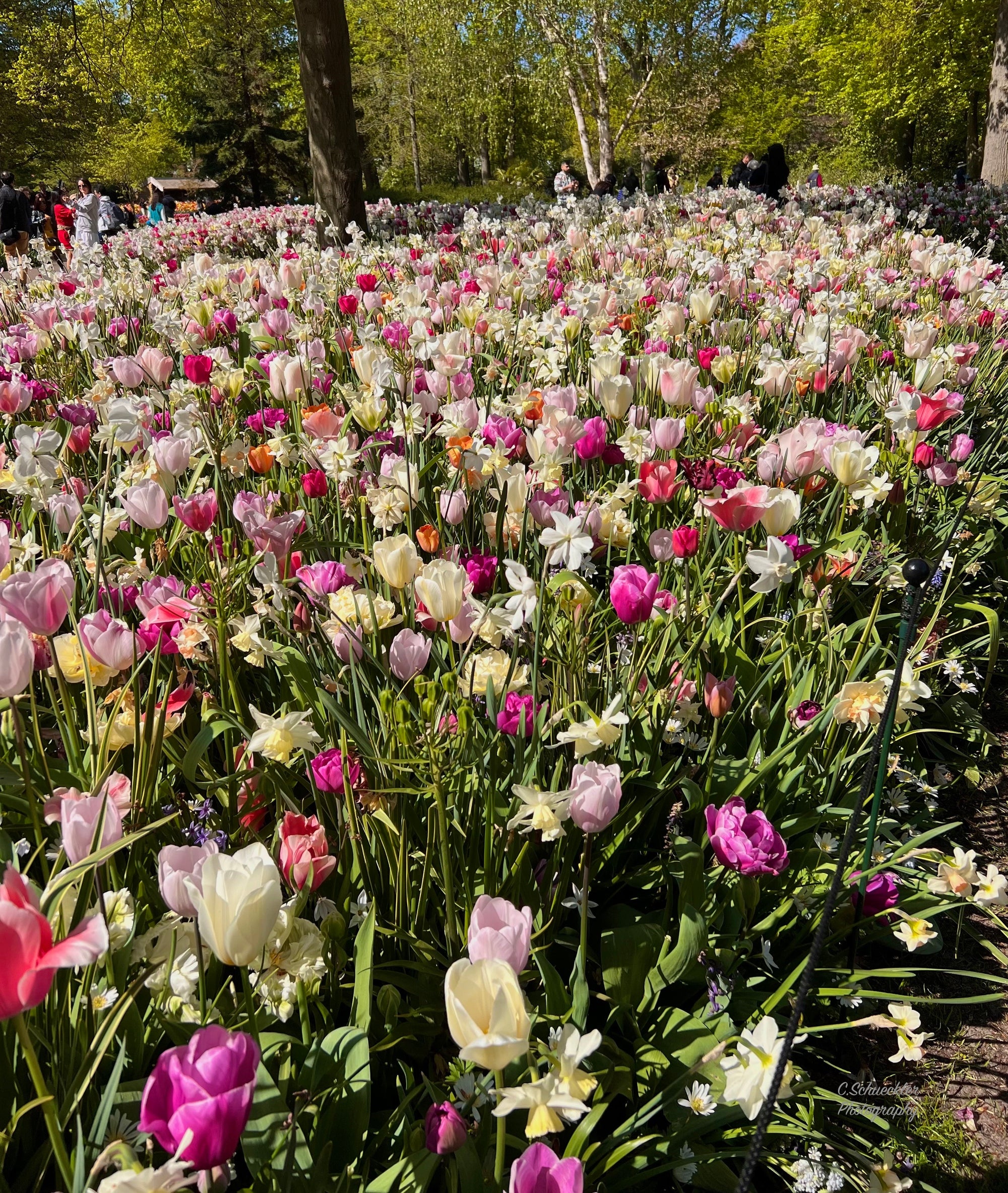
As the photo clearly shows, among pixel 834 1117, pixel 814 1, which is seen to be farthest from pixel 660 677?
pixel 814 1

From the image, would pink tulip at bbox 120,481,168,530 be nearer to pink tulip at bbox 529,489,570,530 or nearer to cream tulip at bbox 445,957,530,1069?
pink tulip at bbox 529,489,570,530

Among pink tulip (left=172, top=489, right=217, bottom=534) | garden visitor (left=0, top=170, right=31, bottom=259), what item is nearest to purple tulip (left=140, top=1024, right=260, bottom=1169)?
pink tulip (left=172, top=489, right=217, bottom=534)

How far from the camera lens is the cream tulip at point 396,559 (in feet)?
5.06

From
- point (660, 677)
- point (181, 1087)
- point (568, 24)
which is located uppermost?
point (568, 24)

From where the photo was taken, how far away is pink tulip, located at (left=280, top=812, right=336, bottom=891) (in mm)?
1199

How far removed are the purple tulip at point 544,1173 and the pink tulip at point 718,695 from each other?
98 centimetres

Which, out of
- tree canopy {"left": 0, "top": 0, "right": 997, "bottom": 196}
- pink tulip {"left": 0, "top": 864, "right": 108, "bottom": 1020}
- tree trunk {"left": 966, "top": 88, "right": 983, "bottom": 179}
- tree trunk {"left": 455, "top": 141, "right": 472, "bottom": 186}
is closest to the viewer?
pink tulip {"left": 0, "top": 864, "right": 108, "bottom": 1020}

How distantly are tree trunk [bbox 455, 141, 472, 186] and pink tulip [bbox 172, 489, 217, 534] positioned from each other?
47271 mm

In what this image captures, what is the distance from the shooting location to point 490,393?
9.18 ft

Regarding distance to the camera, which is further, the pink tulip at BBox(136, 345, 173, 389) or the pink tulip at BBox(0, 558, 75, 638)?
the pink tulip at BBox(136, 345, 173, 389)

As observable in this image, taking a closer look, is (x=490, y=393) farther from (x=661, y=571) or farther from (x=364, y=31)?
(x=364, y=31)

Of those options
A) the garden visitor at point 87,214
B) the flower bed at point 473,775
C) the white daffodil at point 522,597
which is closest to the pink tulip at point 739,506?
the flower bed at point 473,775

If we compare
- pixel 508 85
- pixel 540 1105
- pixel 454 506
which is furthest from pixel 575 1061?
pixel 508 85

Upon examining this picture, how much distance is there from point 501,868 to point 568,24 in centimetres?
2559
